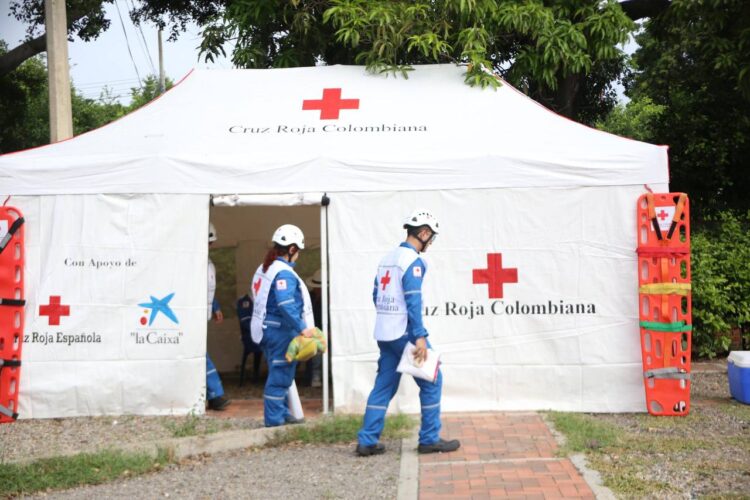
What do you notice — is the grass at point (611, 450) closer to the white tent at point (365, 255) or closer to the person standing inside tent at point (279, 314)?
the white tent at point (365, 255)

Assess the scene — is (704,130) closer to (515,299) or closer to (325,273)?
(515,299)

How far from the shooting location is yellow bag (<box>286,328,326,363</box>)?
6.92 metres

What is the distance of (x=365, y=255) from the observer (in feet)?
26.1

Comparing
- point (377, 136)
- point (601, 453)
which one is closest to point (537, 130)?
point (377, 136)

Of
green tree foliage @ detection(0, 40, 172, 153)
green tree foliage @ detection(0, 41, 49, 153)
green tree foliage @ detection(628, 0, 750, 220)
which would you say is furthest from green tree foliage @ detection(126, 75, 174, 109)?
green tree foliage @ detection(628, 0, 750, 220)

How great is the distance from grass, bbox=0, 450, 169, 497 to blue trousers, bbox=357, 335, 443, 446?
136 cm

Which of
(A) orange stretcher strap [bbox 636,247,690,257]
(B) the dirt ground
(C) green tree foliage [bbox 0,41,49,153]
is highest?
(C) green tree foliage [bbox 0,41,49,153]

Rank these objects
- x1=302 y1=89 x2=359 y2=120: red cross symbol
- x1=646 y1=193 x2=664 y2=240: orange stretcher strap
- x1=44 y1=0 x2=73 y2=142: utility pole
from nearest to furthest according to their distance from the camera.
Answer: x1=646 y1=193 x2=664 y2=240: orange stretcher strap < x1=302 y1=89 x2=359 y2=120: red cross symbol < x1=44 y1=0 x2=73 y2=142: utility pole

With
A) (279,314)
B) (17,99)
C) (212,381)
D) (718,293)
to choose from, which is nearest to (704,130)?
(718,293)

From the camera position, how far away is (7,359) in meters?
7.88

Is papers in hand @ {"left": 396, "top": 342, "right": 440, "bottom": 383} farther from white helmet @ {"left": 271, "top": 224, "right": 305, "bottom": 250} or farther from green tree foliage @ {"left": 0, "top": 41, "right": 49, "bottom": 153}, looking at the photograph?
green tree foliage @ {"left": 0, "top": 41, "right": 49, "bottom": 153}

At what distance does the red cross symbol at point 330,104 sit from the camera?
8766mm

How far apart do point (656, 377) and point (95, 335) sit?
4591 mm

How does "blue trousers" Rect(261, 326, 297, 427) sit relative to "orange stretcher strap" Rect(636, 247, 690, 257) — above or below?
below
